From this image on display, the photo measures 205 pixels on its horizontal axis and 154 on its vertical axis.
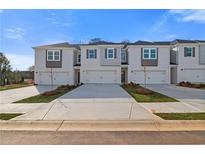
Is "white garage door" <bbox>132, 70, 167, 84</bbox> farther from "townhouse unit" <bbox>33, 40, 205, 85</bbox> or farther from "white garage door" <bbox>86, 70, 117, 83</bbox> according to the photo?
"white garage door" <bbox>86, 70, 117, 83</bbox>

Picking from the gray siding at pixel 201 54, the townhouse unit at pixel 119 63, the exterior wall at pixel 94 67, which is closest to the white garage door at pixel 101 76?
the townhouse unit at pixel 119 63

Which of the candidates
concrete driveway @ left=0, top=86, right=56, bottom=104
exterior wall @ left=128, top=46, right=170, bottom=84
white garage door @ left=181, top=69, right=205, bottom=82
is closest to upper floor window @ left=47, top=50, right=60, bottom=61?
exterior wall @ left=128, top=46, right=170, bottom=84

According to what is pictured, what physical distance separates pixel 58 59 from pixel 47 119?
23547mm

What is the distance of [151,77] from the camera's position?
101 feet

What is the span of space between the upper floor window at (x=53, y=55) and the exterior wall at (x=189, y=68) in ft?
52.6

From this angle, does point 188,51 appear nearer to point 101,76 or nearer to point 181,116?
point 101,76

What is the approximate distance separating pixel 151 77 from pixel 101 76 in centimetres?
655

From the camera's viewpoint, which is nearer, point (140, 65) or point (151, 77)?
point (140, 65)

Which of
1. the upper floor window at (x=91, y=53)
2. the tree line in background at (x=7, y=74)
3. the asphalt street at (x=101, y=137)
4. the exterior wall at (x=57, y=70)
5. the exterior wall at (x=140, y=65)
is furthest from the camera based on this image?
the tree line in background at (x=7, y=74)

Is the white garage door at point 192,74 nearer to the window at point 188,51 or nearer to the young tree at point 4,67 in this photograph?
the window at point 188,51

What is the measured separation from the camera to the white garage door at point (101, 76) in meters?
30.9

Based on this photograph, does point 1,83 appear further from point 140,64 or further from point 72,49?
point 140,64

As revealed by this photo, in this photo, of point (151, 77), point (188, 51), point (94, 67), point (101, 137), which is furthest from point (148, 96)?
point (188, 51)

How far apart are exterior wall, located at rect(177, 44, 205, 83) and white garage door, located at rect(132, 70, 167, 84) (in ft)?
6.80
